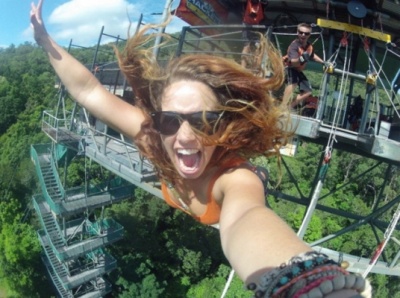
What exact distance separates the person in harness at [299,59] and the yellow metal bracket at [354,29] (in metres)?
0.40

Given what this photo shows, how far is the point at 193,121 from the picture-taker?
1.90m

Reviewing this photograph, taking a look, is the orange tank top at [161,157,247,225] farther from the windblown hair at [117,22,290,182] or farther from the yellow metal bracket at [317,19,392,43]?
the yellow metal bracket at [317,19,392,43]

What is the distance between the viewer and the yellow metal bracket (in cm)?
566

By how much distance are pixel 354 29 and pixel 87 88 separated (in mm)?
4520

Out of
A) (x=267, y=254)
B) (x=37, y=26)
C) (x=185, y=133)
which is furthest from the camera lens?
(x=37, y=26)

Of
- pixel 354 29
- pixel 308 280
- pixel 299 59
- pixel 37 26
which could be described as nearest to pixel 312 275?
pixel 308 280

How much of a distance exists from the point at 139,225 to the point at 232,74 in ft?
77.0

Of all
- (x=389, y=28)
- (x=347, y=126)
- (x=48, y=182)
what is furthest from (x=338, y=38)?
(x=48, y=182)

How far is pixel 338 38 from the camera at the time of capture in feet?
22.0

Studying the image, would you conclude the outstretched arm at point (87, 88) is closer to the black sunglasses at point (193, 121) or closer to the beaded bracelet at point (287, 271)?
the black sunglasses at point (193, 121)

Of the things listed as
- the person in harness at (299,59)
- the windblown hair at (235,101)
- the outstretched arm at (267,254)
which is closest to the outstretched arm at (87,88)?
the windblown hair at (235,101)

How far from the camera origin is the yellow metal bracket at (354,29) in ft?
18.6

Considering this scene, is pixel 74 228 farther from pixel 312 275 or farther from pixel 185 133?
pixel 312 275

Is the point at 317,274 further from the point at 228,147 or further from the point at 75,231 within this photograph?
the point at 75,231
